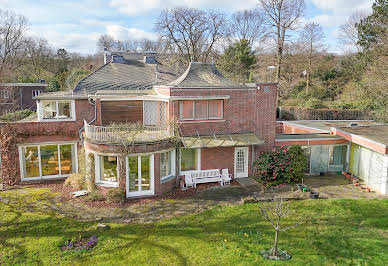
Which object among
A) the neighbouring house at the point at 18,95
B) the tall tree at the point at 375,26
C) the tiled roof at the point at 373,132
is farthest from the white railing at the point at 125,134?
the tall tree at the point at 375,26

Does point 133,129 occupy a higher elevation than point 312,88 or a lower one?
lower

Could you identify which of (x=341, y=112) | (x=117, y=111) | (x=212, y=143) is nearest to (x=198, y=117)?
(x=212, y=143)

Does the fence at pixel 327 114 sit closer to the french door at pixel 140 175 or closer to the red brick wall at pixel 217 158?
the red brick wall at pixel 217 158

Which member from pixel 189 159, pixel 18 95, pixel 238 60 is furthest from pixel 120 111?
pixel 238 60

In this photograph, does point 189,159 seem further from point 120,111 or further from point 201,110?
point 120,111

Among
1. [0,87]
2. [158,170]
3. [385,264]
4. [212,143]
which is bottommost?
[385,264]

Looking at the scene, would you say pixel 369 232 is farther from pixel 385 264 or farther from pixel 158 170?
pixel 158 170
